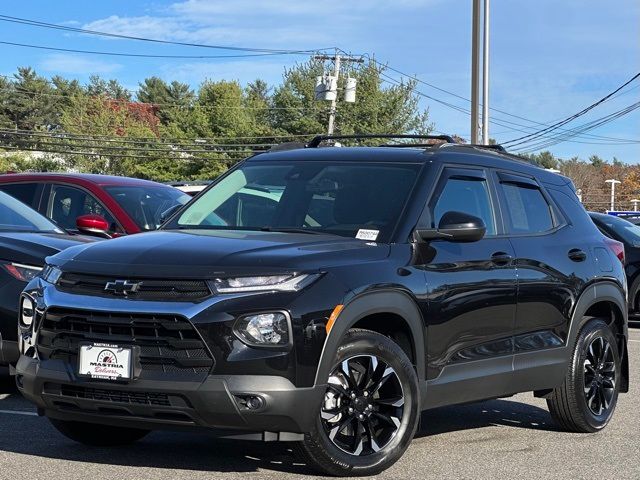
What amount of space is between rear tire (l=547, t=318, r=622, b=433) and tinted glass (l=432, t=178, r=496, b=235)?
1.20 meters

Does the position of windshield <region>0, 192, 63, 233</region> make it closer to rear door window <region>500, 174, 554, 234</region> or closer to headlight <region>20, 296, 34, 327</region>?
headlight <region>20, 296, 34, 327</region>

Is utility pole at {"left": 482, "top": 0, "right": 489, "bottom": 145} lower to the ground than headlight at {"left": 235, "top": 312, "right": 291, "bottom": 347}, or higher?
higher

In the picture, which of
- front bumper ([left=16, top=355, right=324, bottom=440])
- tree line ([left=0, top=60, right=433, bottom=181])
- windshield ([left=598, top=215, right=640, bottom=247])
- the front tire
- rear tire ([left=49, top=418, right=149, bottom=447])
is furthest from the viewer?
tree line ([left=0, top=60, right=433, bottom=181])

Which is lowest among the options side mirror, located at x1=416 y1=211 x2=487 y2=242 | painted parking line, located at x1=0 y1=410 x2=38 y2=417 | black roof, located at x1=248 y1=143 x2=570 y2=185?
painted parking line, located at x1=0 y1=410 x2=38 y2=417

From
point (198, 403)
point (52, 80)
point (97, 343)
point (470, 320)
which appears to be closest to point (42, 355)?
point (97, 343)

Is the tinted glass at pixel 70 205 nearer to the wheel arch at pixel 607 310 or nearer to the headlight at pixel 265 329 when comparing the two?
the wheel arch at pixel 607 310

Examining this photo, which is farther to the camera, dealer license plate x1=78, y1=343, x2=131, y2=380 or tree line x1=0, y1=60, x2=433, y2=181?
tree line x1=0, y1=60, x2=433, y2=181

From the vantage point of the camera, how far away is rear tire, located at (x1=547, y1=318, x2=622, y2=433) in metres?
7.29

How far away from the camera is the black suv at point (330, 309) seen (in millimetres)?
5176

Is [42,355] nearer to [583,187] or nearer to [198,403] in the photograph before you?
[198,403]

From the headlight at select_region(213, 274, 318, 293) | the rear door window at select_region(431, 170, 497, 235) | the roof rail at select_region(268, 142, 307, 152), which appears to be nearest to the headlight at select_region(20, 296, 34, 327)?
the headlight at select_region(213, 274, 318, 293)

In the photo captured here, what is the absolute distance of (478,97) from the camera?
81.8 feet

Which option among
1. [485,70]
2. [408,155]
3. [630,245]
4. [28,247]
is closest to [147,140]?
[485,70]

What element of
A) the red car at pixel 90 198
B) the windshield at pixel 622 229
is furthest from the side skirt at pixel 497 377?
the windshield at pixel 622 229
